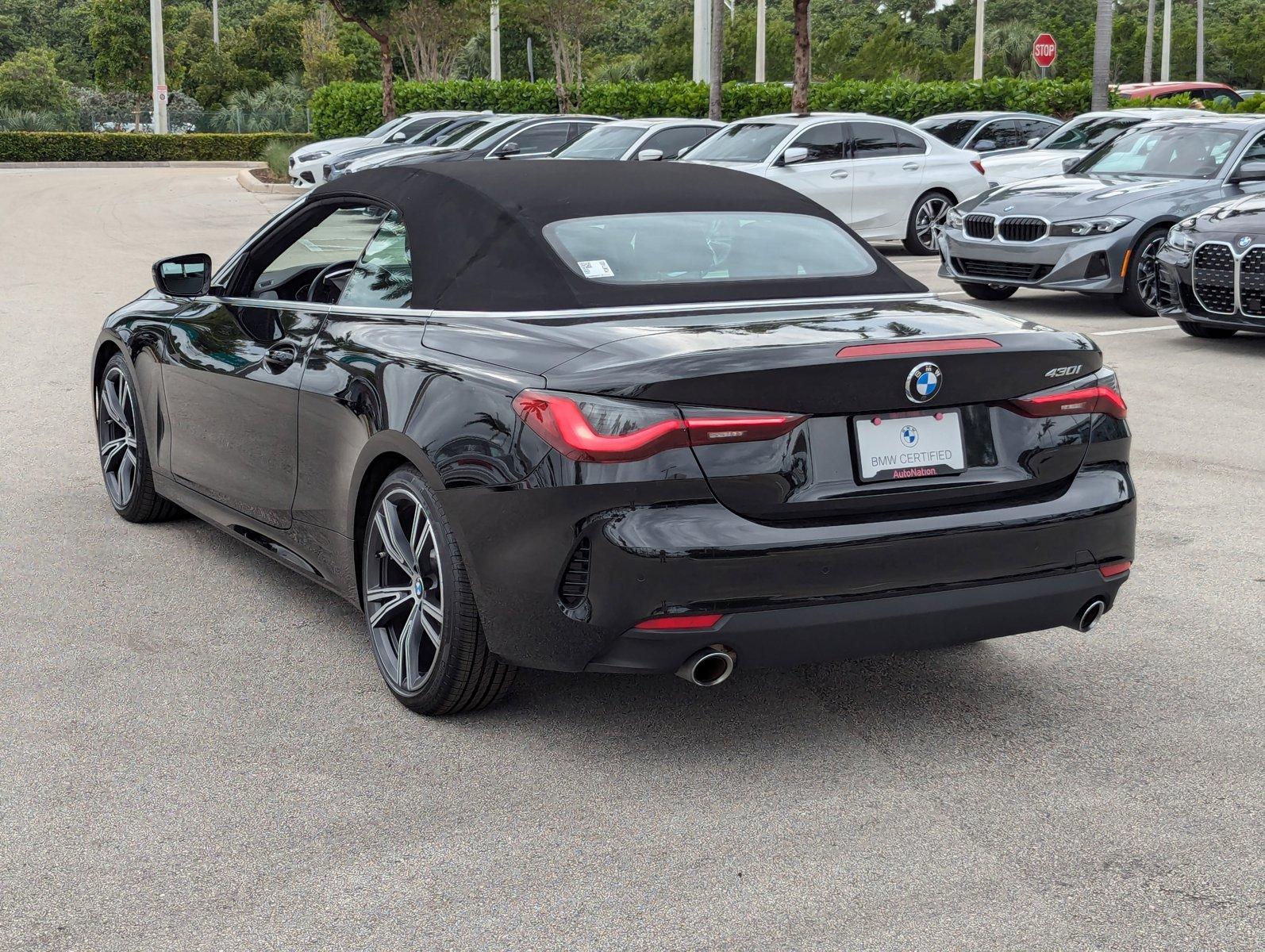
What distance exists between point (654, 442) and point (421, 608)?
1.01 meters

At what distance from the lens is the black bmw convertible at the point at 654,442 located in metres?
3.67

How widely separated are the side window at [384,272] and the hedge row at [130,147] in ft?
152

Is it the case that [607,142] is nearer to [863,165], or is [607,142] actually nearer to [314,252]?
[863,165]

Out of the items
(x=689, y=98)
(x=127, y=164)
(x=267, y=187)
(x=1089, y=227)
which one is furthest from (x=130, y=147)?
(x=1089, y=227)

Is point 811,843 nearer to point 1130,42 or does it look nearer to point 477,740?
point 477,740

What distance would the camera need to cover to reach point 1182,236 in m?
11.2

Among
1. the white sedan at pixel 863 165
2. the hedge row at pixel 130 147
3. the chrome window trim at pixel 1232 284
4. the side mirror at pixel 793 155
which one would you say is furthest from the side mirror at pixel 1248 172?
the hedge row at pixel 130 147

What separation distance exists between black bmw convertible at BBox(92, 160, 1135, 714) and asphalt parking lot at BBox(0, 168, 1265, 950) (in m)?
0.34

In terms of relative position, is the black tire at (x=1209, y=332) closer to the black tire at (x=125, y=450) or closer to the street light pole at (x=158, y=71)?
the black tire at (x=125, y=450)

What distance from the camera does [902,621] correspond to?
382 cm

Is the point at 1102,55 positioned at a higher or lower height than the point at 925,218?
higher

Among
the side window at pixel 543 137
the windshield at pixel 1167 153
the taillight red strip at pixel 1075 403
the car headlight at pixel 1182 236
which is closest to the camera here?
the taillight red strip at pixel 1075 403

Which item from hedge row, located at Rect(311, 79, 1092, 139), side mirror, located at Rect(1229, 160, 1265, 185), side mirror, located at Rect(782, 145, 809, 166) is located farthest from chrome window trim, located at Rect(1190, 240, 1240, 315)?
hedge row, located at Rect(311, 79, 1092, 139)

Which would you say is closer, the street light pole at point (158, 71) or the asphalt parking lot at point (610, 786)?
the asphalt parking lot at point (610, 786)
